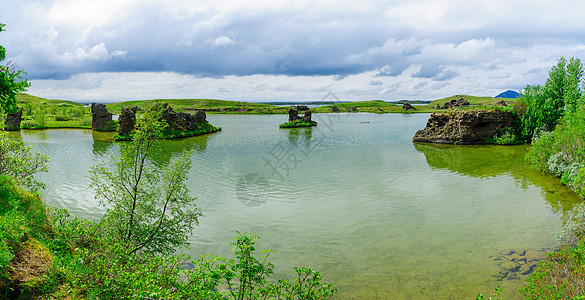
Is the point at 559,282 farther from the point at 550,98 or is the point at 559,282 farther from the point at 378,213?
the point at 550,98

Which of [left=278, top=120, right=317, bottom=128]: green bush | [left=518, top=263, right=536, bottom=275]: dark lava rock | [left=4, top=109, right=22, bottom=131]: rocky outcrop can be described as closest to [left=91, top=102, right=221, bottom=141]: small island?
[left=4, top=109, right=22, bottom=131]: rocky outcrop

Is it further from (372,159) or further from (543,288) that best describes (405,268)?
(372,159)

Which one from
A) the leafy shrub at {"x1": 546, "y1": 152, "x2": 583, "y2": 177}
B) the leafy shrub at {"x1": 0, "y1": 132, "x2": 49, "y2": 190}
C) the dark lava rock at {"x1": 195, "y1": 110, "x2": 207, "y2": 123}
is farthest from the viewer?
the dark lava rock at {"x1": 195, "y1": 110, "x2": 207, "y2": 123}

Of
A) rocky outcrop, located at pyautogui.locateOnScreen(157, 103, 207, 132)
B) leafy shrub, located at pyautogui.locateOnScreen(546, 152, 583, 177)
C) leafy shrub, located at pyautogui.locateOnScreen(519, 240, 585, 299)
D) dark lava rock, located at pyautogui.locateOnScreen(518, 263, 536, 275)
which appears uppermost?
rocky outcrop, located at pyautogui.locateOnScreen(157, 103, 207, 132)

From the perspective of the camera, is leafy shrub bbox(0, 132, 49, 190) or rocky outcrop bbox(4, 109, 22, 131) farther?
rocky outcrop bbox(4, 109, 22, 131)

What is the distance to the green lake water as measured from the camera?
14.2 metres

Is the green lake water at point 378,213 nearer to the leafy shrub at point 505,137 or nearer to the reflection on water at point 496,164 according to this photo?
the reflection on water at point 496,164

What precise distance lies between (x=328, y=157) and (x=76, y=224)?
34.0 m

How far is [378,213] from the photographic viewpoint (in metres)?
21.7

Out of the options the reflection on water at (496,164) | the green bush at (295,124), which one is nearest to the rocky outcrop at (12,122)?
the green bush at (295,124)

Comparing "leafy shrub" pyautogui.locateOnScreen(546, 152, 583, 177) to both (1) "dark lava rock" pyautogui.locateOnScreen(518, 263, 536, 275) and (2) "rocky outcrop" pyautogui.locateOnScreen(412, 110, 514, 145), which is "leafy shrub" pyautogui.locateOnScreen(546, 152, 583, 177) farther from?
(2) "rocky outcrop" pyautogui.locateOnScreen(412, 110, 514, 145)

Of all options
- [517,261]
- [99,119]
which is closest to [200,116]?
[99,119]

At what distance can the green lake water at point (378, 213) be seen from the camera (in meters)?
14.2

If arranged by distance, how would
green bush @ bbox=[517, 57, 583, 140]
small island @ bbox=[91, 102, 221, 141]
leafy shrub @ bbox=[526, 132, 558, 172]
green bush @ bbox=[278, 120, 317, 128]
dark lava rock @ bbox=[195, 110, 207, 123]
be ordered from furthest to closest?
green bush @ bbox=[278, 120, 317, 128] → dark lava rock @ bbox=[195, 110, 207, 123] → small island @ bbox=[91, 102, 221, 141] → green bush @ bbox=[517, 57, 583, 140] → leafy shrub @ bbox=[526, 132, 558, 172]
